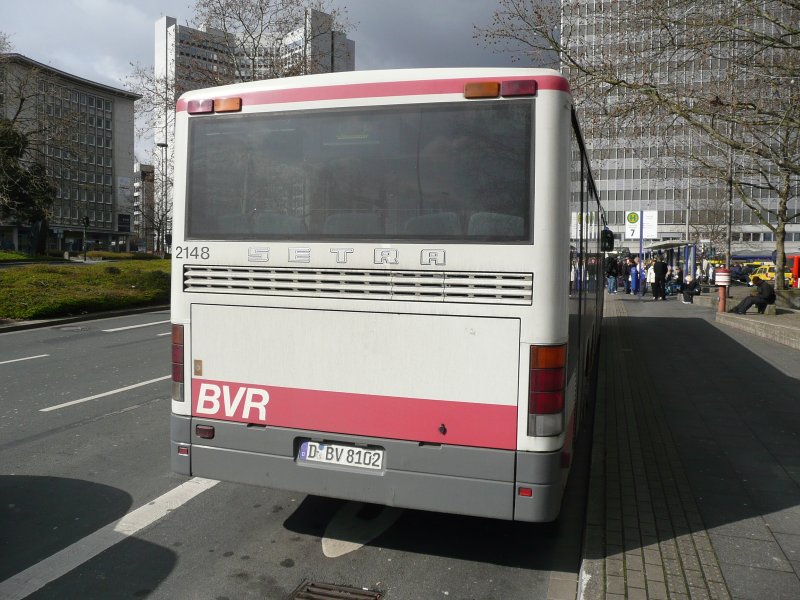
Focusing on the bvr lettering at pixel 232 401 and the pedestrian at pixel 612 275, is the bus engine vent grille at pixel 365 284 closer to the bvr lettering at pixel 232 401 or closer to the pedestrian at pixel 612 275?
the bvr lettering at pixel 232 401

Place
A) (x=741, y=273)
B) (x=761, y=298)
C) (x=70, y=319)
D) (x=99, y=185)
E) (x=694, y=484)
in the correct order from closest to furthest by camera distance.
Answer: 1. (x=694, y=484)
2. (x=70, y=319)
3. (x=761, y=298)
4. (x=741, y=273)
5. (x=99, y=185)

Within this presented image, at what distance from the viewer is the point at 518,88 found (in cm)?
410

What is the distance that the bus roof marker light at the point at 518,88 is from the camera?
4.08 metres

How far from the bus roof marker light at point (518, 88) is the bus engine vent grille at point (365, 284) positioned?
994 millimetres

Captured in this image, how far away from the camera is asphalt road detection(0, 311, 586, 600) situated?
4.20m

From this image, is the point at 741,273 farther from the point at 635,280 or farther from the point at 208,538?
the point at 208,538

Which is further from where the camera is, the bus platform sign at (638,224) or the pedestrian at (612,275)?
the bus platform sign at (638,224)

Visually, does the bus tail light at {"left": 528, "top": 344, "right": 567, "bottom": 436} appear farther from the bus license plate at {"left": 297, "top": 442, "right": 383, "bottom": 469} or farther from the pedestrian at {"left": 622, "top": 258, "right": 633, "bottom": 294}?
the pedestrian at {"left": 622, "top": 258, "right": 633, "bottom": 294}

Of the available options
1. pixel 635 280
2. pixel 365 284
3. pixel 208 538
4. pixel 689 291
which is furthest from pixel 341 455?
pixel 635 280

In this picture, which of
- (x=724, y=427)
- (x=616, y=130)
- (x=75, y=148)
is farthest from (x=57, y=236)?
(x=724, y=427)

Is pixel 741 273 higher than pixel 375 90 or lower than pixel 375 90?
lower

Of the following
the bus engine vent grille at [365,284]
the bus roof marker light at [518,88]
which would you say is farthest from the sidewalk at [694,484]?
the bus roof marker light at [518,88]

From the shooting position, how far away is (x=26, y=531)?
4930mm

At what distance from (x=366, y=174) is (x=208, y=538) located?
2551 mm
